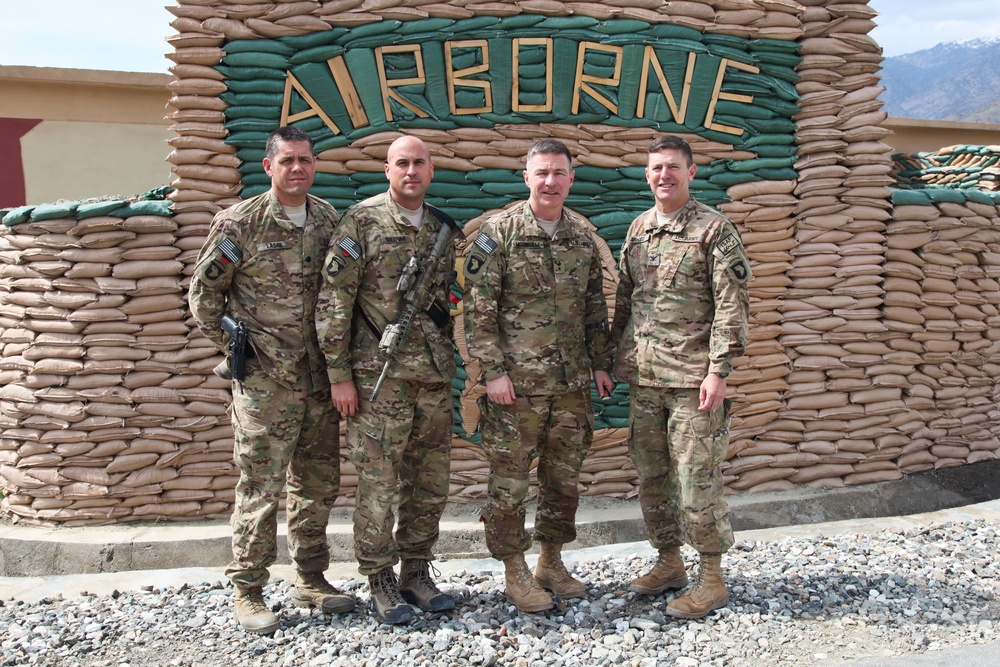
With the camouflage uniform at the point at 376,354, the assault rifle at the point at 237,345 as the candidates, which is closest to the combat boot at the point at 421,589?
the camouflage uniform at the point at 376,354

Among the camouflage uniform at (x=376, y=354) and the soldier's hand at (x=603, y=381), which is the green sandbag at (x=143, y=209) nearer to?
the camouflage uniform at (x=376, y=354)

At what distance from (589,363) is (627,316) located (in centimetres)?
33

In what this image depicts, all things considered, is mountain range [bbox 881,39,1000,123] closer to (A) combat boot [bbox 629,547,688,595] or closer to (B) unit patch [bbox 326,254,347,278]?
(A) combat boot [bbox 629,547,688,595]

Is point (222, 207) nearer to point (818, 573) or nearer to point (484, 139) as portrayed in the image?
point (484, 139)

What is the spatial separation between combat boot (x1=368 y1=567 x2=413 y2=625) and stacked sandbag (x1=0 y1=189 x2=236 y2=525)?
178 centimetres

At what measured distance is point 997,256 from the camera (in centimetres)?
564

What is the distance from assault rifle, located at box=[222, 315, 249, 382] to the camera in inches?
133

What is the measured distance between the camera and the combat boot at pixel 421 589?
356 centimetres

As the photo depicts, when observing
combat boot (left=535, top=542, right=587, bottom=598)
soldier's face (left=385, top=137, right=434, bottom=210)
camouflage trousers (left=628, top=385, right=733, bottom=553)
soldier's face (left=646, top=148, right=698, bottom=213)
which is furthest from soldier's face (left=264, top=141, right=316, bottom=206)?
combat boot (left=535, top=542, right=587, bottom=598)

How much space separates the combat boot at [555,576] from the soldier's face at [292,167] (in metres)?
2.01

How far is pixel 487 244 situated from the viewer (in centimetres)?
347

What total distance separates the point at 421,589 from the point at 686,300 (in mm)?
1792

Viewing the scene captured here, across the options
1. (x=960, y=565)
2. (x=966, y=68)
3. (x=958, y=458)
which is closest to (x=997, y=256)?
(x=958, y=458)

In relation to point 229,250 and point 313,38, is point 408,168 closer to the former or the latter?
point 229,250
